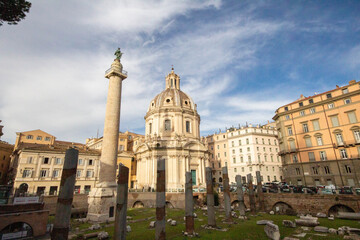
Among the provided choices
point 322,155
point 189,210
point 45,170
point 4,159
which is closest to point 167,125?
point 45,170

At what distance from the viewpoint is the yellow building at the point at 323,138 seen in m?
30.5

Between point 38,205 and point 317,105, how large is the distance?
3977 centimetres

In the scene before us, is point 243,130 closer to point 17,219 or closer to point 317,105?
point 317,105

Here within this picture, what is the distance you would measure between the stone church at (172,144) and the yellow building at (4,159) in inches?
1128

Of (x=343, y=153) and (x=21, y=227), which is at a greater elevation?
(x=343, y=153)

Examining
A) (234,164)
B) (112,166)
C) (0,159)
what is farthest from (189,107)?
(0,159)

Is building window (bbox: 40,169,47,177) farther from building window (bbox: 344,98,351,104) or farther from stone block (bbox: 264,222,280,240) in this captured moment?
building window (bbox: 344,98,351,104)

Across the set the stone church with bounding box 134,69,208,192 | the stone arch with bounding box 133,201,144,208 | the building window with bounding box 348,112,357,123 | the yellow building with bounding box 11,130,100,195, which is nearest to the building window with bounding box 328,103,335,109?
the building window with bounding box 348,112,357,123

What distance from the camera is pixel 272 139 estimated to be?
5288 centimetres

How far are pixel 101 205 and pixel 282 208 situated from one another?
2023 cm

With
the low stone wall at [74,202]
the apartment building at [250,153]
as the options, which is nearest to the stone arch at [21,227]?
the low stone wall at [74,202]

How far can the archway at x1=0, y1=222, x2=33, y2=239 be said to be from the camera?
1295 centimetres

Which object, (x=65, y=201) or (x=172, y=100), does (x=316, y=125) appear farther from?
(x=65, y=201)

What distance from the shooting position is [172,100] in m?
44.6
